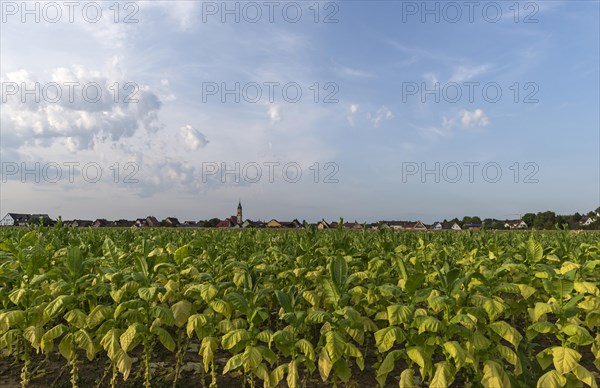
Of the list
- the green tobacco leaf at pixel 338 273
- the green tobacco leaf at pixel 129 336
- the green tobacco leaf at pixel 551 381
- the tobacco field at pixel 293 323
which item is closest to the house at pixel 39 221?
the tobacco field at pixel 293 323

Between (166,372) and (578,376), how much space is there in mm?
5064

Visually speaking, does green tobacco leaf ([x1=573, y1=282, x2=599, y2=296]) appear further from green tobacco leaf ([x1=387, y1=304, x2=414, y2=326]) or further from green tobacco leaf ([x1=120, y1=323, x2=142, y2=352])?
green tobacco leaf ([x1=120, y1=323, x2=142, y2=352])

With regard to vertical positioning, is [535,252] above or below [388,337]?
above

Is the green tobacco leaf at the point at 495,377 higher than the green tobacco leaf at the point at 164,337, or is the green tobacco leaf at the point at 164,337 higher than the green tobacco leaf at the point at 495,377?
the green tobacco leaf at the point at 164,337

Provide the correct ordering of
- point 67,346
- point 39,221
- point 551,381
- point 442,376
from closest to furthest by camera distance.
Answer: point 551,381
point 442,376
point 67,346
point 39,221

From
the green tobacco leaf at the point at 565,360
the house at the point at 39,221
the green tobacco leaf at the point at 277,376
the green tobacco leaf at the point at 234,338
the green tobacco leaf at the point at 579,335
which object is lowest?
the green tobacco leaf at the point at 277,376

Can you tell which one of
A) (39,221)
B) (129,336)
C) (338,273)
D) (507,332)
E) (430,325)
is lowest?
(129,336)

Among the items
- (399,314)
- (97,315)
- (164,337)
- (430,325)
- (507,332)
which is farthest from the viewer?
(97,315)

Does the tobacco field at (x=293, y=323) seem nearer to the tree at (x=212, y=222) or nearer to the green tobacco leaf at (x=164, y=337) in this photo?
the green tobacco leaf at (x=164, y=337)

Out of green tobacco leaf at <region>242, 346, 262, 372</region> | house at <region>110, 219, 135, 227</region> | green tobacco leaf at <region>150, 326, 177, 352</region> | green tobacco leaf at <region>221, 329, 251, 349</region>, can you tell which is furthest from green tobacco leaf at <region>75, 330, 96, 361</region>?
house at <region>110, 219, 135, 227</region>

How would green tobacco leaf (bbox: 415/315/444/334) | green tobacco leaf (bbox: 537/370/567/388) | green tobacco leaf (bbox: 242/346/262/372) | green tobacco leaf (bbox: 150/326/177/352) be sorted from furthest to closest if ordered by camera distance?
green tobacco leaf (bbox: 150/326/177/352), green tobacco leaf (bbox: 242/346/262/372), green tobacco leaf (bbox: 415/315/444/334), green tobacco leaf (bbox: 537/370/567/388)

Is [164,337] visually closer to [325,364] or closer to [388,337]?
[325,364]

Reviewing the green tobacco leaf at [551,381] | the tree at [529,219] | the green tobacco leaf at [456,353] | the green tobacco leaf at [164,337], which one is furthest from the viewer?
the tree at [529,219]

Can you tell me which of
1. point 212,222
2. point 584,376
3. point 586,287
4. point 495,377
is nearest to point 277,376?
point 495,377
